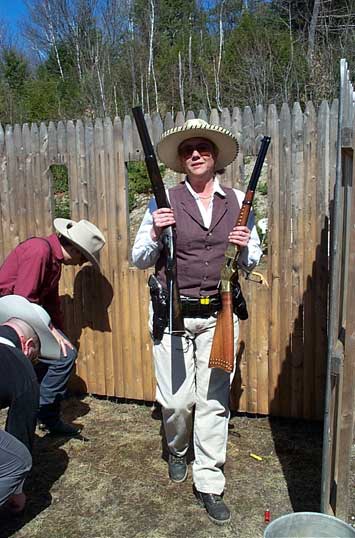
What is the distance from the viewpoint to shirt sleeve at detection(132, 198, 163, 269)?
3369mm

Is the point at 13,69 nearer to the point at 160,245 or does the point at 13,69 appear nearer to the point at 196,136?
the point at 196,136

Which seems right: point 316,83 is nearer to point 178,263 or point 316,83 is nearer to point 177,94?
point 177,94

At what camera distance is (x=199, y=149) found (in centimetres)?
340

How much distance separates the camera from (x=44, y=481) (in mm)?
3971

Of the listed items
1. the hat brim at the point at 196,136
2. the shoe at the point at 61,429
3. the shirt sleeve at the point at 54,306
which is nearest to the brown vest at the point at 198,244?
the hat brim at the point at 196,136

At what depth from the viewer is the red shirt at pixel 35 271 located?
4.25 metres

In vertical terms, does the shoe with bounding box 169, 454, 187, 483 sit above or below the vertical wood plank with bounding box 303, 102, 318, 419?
below

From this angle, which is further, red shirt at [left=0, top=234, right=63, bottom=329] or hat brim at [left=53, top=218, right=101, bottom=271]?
hat brim at [left=53, top=218, right=101, bottom=271]

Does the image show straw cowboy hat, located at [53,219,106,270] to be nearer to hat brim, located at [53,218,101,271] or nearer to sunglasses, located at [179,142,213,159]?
hat brim, located at [53,218,101,271]

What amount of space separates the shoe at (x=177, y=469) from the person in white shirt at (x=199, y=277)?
30 centimetres

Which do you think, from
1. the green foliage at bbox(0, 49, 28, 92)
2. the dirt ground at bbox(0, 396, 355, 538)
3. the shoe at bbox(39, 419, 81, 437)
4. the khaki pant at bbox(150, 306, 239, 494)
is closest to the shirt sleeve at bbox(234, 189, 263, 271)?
the khaki pant at bbox(150, 306, 239, 494)

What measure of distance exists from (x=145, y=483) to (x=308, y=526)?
66.7 inches

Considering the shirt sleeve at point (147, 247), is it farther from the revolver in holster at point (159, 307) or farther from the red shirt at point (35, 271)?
the red shirt at point (35, 271)

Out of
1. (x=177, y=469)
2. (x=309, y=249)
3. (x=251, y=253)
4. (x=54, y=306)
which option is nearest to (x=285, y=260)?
(x=309, y=249)
